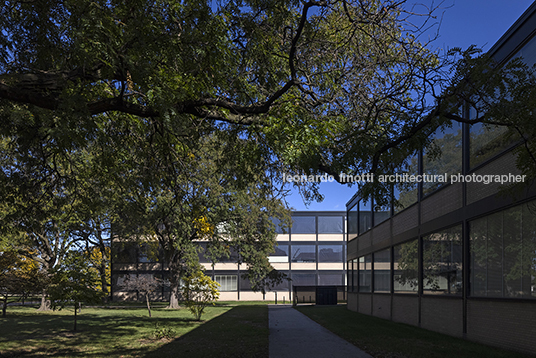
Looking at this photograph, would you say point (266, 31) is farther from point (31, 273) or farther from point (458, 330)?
point (31, 273)

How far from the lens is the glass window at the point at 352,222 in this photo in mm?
33375

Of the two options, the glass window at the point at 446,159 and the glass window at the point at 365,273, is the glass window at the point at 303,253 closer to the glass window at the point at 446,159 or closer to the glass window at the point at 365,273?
Result: the glass window at the point at 365,273

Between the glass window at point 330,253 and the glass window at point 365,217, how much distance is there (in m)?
20.8

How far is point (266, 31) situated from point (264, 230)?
73.7ft

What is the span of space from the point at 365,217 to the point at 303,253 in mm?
22542

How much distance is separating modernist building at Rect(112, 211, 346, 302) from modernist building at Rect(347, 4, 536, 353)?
2853 cm

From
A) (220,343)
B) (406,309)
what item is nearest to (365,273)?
(406,309)

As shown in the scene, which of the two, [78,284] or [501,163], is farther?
[78,284]

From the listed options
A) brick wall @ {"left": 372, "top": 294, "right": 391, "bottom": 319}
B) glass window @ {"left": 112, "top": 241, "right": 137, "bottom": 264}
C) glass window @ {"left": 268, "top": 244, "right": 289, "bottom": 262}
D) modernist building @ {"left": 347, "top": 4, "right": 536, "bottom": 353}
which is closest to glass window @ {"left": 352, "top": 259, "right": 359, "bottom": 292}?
brick wall @ {"left": 372, "top": 294, "right": 391, "bottom": 319}

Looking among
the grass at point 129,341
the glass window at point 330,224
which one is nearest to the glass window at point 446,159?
the grass at point 129,341

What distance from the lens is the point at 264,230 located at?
30.7 metres

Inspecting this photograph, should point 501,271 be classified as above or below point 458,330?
above

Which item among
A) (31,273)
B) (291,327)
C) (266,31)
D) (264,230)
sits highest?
(266,31)

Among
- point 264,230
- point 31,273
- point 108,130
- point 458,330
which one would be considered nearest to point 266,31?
point 108,130
